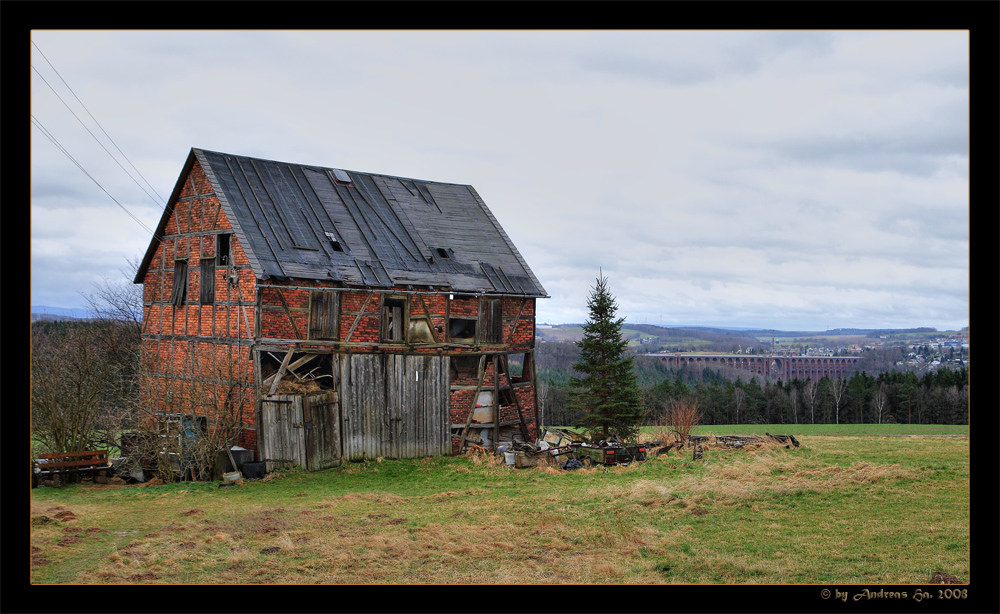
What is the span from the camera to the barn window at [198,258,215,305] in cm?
2367

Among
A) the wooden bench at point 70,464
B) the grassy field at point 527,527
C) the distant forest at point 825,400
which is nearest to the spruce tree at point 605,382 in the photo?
the grassy field at point 527,527

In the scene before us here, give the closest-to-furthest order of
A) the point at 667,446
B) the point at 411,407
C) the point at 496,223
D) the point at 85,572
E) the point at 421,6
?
the point at 421,6, the point at 85,572, the point at 411,407, the point at 667,446, the point at 496,223

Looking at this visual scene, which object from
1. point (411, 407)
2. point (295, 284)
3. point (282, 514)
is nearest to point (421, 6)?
point (282, 514)

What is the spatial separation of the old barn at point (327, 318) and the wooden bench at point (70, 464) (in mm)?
2330

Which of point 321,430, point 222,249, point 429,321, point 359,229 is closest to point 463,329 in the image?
point 429,321

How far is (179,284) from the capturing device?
25172mm

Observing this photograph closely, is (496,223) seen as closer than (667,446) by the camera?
No

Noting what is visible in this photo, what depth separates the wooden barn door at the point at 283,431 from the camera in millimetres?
21312

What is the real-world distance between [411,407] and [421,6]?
20487 mm

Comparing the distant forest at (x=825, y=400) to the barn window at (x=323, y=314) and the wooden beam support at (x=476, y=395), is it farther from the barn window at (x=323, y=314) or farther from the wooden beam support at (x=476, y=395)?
the barn window at (x=323, y=314)

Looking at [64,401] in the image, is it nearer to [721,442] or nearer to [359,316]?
[359,316]

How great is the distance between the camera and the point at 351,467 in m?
22.5

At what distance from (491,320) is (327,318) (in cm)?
644

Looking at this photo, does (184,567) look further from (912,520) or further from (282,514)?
(912,520)
